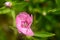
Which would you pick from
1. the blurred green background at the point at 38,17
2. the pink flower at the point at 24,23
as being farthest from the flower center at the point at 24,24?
the blurred green background at the point at 38,17

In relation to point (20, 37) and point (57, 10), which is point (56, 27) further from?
point (20, 37)

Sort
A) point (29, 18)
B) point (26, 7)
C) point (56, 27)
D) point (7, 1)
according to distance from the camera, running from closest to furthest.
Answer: point (29, 18) → point (7, 1) → point (26, 7) → point (56, 27)

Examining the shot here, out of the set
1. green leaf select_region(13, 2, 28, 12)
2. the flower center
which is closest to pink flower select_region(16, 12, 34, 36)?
the flower center

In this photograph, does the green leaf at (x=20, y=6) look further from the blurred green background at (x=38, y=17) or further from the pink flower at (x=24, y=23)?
the pink flower at (x=24, y=23)

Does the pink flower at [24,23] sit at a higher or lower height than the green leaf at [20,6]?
lower

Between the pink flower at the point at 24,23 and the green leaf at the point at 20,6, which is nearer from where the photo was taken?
the pink flower at the point at 24,23

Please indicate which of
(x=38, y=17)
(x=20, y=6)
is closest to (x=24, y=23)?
(x=20, y=6)

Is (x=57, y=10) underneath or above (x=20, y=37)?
above

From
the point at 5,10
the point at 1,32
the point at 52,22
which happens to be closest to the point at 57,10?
the point at 52,22

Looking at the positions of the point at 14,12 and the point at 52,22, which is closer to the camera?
the point at 14,12
